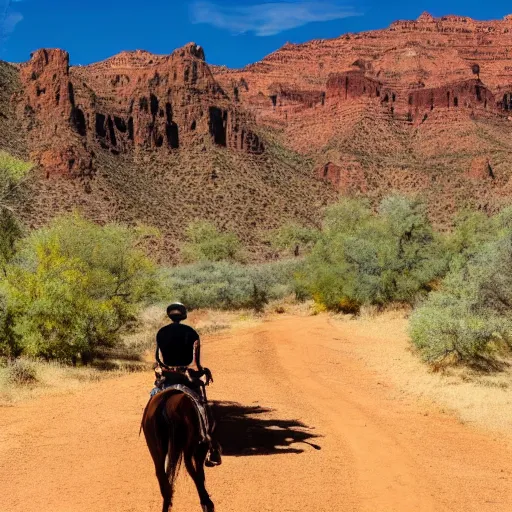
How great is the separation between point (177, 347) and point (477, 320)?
985 cm

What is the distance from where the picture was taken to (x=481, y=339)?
1477cm

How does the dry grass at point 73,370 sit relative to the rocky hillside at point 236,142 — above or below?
below

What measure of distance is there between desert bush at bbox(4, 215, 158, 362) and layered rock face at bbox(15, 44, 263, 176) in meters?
40.5

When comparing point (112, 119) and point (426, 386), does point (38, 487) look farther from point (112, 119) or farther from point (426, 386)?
point (112, 119)

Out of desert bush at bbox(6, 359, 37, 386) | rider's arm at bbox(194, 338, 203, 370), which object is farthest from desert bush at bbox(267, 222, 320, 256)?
rider's arm at bbox(194, 338, 203, 370)

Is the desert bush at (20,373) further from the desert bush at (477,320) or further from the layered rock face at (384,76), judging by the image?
the layered rock face at (384,76)

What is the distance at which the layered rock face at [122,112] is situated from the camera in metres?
65.6

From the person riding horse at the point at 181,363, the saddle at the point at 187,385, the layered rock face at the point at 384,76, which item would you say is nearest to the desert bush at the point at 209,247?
the person riding horse at the point at 181,363

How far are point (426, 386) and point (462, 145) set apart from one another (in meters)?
99.1

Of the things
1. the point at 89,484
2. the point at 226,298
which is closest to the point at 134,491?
the point at 89,484

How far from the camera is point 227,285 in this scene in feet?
107

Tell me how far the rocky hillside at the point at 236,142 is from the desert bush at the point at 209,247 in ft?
10.8

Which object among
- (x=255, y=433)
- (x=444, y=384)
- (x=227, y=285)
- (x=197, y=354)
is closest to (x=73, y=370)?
(x=255, y=433)

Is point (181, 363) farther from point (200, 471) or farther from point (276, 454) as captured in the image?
point (276, 454)
